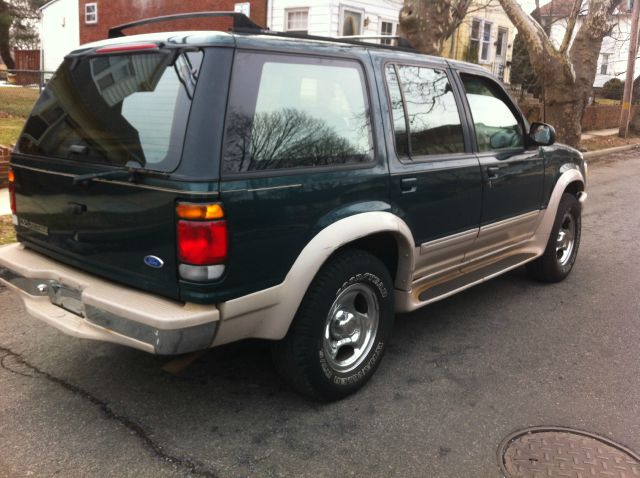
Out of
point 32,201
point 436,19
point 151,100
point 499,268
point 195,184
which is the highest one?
point 436,19

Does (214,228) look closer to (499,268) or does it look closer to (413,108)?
(413,108)

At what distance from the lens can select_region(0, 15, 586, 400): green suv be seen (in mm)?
2682

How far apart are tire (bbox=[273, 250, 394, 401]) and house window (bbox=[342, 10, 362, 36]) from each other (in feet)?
52.4

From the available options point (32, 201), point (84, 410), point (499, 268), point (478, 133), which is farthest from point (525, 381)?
point (32, 201)

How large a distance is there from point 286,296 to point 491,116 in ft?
7.95

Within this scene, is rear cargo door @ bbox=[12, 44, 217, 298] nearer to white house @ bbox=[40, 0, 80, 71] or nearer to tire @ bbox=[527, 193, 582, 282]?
tire @ bbox=[527, 193, 582, 282]

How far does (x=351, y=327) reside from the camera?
11.4 feet

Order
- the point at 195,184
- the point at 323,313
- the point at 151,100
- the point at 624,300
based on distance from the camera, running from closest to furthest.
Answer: the point at 195,184 → the point at 151,100 → the point at 323,313 → the point at 624,300

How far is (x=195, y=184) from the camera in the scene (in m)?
2.60

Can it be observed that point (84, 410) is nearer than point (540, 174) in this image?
Yes

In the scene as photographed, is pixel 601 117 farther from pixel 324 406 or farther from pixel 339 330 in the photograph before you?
pixel 324 406

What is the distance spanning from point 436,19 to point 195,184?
33.0ft

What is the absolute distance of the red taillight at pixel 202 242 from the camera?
2613 mm

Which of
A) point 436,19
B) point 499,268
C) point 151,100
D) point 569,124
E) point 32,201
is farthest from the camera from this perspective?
point 569,124
